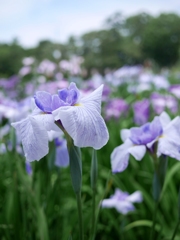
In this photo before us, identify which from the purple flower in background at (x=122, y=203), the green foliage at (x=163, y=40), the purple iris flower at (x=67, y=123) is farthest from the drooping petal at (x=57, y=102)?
the green foliage at (x=163, y=40)

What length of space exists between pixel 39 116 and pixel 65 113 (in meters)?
0.09

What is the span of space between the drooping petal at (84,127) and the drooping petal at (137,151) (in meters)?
0.29

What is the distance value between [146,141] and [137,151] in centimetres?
5

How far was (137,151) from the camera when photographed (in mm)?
1062

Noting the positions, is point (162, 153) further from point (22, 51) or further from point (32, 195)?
point (22, 51)

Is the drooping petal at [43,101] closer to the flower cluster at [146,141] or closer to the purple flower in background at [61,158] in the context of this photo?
the flower cluster at [146,141]

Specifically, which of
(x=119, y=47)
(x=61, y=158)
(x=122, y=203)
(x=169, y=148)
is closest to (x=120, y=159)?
(x=169, y=148)

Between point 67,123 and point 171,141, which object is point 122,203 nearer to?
point 171,141

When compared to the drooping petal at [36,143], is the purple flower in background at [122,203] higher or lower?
lower

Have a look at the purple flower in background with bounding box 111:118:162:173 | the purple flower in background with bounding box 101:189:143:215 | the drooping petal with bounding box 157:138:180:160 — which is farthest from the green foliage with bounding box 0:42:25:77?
the drooping petal with bounding box 157:138:180:160

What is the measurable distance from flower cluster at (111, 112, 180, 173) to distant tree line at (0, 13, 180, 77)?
22687 millimetres

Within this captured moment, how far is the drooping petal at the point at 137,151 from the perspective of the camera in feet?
3.44

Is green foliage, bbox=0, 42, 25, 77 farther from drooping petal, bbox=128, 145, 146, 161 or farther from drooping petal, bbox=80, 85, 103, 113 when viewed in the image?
drooping petal, bbox=80, 85, 103, 113

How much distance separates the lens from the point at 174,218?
2.09 m
